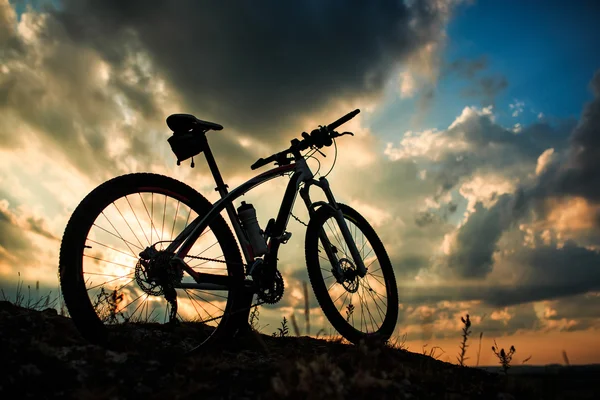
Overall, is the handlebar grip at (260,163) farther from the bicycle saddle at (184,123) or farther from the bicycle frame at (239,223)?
the bicycle saddle at (184,123)

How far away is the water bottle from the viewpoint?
5215 mm

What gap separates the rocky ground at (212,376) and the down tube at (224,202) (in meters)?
0.94


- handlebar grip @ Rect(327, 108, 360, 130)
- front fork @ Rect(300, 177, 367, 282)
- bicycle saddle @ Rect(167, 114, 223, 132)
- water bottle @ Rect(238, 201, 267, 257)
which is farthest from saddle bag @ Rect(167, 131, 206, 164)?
handlebar grip @ Rect(327, 108, 360, 130)

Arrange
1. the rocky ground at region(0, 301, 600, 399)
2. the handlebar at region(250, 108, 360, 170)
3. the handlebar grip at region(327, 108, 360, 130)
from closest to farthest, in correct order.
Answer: the rocky ground at region(0, 301, 600, 399) < the handlebar at region(250, 108, 360, 170) < the handlebar grip at region(327, 108, 360, 130)

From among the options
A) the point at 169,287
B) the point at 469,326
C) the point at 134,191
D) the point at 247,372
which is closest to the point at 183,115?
the point at 134,191

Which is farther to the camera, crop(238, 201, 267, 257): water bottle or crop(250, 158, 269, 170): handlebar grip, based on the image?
crop(250, 158, 269, 170): handlebar grip

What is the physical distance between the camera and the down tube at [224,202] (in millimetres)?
4691

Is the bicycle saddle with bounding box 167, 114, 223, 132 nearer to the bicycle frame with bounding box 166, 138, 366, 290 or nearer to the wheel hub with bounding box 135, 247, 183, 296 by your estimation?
the bicycle frame with bounding box 166, 138, 366, 290

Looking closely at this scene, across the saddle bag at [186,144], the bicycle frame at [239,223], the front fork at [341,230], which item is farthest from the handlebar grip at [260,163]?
the saddle bag at [186,144]

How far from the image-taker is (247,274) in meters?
5.10

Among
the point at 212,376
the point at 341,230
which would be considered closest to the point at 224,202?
the point at 341,230

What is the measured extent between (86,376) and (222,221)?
1.97 meters

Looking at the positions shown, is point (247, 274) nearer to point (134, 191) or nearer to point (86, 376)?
point (134, 191)

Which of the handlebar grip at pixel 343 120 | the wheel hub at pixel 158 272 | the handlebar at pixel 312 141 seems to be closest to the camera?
the wheel hub at pixel 158 272
